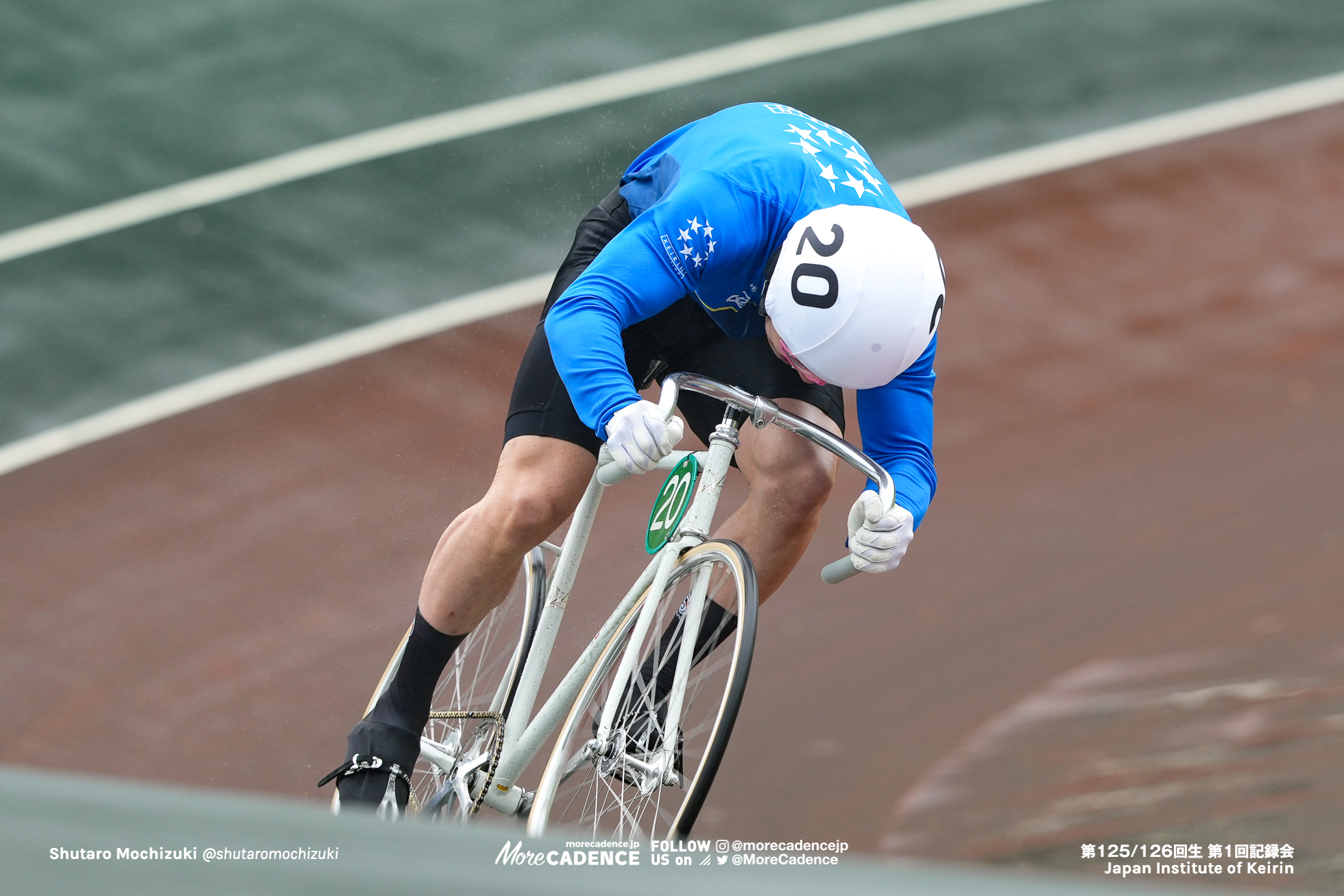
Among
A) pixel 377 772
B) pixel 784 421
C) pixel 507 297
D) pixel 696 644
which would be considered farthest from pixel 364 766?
pixel 507 297

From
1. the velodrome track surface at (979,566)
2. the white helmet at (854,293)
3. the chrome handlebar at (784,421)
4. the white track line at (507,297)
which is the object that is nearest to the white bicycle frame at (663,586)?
the chrome handlebar at (784,421)

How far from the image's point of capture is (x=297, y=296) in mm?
5195

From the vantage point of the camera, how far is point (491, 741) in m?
2.91

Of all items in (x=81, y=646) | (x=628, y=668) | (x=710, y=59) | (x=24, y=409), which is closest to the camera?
(x=628, y=668)

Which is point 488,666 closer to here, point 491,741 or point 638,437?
point 491,741

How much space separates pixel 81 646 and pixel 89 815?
3.44 m

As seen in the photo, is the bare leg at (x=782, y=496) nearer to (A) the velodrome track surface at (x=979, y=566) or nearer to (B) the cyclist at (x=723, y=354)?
(B) the cyclist at (x=723, y=354)

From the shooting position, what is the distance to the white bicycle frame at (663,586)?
2365 millimetres

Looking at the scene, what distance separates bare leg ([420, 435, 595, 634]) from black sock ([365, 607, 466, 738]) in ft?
0.11

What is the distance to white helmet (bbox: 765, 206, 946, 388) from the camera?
229 centimetres

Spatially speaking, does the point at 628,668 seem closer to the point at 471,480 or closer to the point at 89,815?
the point at 89,815

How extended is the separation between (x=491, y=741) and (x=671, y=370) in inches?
37.8

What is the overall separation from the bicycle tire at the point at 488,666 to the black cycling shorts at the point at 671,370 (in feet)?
1.64

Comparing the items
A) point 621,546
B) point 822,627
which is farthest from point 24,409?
point 822,627
